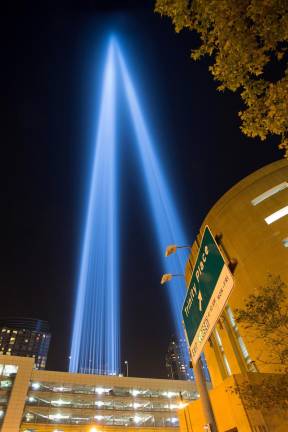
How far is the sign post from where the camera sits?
3119 mm

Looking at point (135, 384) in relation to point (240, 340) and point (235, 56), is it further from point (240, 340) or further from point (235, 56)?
point (235, 56)

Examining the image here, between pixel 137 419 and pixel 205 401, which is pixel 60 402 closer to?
pixel 137 419

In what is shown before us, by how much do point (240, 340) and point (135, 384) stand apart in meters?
53.9

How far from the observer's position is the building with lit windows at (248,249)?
2047 cm

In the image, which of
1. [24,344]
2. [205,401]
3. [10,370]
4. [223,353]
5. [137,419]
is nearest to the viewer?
[205,401]

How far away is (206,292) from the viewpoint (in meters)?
3.58

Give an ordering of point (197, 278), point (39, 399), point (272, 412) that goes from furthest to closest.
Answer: point (39, 399), point (272, 412), point (197, 278)

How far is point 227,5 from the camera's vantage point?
228 inches

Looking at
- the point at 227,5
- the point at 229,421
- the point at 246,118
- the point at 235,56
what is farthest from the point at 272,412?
the point at 227,5

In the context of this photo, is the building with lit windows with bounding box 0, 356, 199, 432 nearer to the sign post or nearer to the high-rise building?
the sign post

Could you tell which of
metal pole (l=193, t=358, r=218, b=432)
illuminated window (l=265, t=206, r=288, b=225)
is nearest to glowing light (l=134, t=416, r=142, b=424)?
illuminated window (l=265, t=206, r=288, b=225)

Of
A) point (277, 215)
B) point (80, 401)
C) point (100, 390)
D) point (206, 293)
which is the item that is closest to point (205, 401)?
point (206, 293)

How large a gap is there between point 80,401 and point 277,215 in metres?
60.3

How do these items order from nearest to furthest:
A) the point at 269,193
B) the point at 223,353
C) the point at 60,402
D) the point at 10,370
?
the point at 269,193 → the point at 223,353 → the point at 10,370 → the point at 60,402
